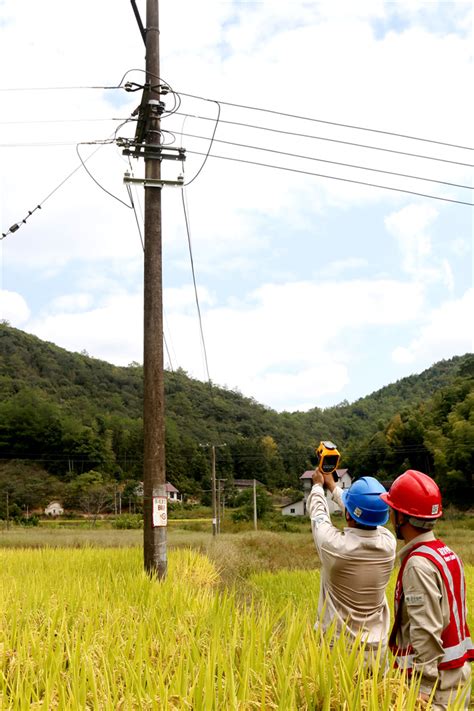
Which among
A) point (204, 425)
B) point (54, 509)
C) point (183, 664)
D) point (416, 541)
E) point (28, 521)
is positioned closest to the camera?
point (416, 541)

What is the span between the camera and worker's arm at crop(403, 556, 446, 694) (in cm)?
256

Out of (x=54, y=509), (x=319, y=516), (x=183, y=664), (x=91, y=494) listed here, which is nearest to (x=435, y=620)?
(x=319, y=516)

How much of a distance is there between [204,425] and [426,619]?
84.4 metres

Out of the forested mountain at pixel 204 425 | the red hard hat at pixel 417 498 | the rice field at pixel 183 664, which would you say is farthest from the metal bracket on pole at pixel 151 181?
the forested mountain at pixel 204 425

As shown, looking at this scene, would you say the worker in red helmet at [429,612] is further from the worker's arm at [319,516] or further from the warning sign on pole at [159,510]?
the warning sign on pole at [159,510]

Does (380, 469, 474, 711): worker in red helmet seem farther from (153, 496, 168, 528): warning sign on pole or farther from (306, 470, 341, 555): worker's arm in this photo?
(153, 496, 168, 528): warning sign on pole

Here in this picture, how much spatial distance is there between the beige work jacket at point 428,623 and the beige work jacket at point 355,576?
446mm

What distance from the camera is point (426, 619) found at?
2.56 m

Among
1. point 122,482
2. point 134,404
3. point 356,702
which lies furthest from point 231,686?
point 134,404

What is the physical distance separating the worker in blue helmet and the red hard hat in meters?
0.25

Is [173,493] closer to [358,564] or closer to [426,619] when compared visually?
[358,564]

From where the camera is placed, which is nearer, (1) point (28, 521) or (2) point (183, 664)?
(2) point (183, 664)

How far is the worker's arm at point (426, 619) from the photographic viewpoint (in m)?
2.56

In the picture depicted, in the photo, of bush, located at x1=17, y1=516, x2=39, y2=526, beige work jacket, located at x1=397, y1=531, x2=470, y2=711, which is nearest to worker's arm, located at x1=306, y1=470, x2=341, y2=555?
beige work jacket, located at x1=397, y1=531, x2=470, y2=711
